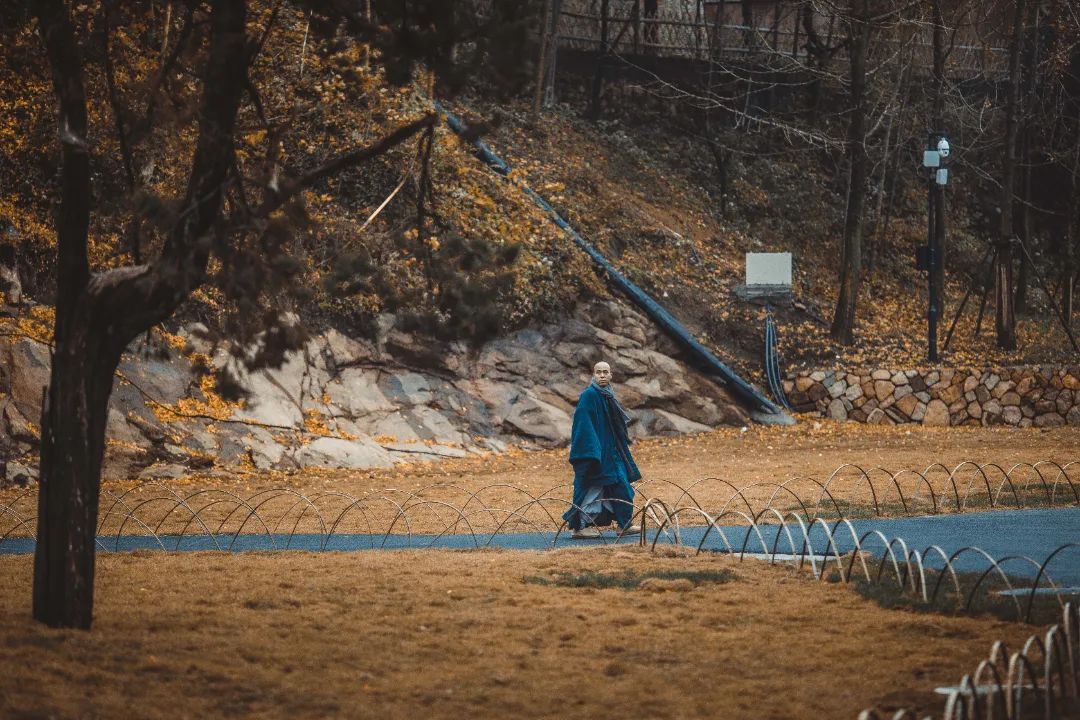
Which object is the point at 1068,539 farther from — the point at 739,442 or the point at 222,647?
the point at 739,442

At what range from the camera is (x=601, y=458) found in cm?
1214

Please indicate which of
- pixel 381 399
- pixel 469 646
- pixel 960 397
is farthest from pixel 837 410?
pixel 469 646

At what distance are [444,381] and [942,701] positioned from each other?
15.0 m

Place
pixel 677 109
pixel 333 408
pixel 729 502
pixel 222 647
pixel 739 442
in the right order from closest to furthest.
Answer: pixel 222 647 < pixel 729 502 < pixel 333 408 < pixel 739 442 < pixel 677 109

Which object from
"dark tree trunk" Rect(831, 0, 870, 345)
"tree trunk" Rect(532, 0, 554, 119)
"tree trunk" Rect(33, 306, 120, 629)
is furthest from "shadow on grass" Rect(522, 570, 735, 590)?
"tree trunk" Rect(532, 0, 554, 119)

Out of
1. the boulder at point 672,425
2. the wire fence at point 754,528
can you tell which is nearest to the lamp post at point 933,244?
the boulder at point 672,425

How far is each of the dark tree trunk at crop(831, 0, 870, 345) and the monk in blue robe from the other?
1284 cm

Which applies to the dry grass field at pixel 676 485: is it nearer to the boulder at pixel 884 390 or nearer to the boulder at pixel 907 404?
the boulder at pixel 907 404

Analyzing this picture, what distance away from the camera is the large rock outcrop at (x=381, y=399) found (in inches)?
634

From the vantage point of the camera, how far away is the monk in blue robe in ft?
39.4

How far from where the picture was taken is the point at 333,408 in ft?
61.6

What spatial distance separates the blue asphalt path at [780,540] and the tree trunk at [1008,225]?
12.4 metres

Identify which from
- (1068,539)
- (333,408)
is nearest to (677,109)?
(333,408)

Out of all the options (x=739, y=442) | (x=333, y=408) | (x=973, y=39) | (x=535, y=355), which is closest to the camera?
(x=333, y=408)
